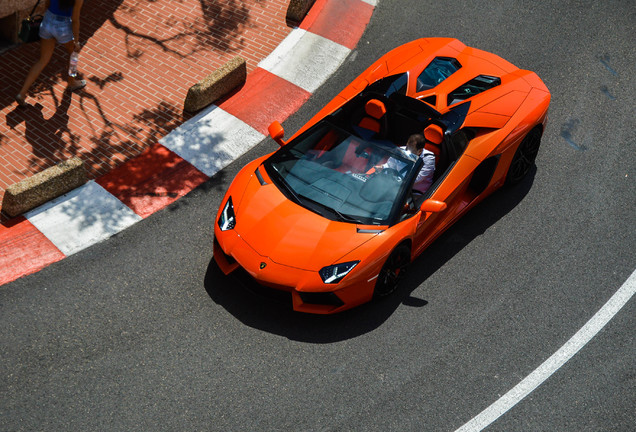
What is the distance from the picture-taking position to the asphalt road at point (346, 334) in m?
6.41

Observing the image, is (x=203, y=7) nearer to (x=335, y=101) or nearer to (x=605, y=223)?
(x=335, y=101)

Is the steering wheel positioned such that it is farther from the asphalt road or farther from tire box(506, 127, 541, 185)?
tire box(506, 127, 541, 185)

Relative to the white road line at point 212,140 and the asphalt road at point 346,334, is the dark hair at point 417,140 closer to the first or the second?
the asphalt road at point 346,334

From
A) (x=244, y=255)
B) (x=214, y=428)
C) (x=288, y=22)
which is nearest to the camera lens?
(x=214, y=428)

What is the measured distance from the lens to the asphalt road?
6414 millimetres

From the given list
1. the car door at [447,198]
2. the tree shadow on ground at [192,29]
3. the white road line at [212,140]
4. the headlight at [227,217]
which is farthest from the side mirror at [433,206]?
the tree shadow on ground at [192,29]

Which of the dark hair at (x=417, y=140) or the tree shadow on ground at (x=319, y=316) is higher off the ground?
the dark hair at (x=417, y=140)

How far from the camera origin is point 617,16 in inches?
443

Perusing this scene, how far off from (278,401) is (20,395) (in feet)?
7.44

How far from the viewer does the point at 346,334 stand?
7.00 m

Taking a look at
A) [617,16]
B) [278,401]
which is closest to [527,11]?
[617,16]

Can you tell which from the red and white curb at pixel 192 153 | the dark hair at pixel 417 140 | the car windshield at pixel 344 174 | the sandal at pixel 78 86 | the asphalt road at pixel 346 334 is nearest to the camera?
the asphalt road at pixel 346 334

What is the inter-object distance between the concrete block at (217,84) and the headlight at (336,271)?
12.0 ft

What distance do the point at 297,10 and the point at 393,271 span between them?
5.26m
